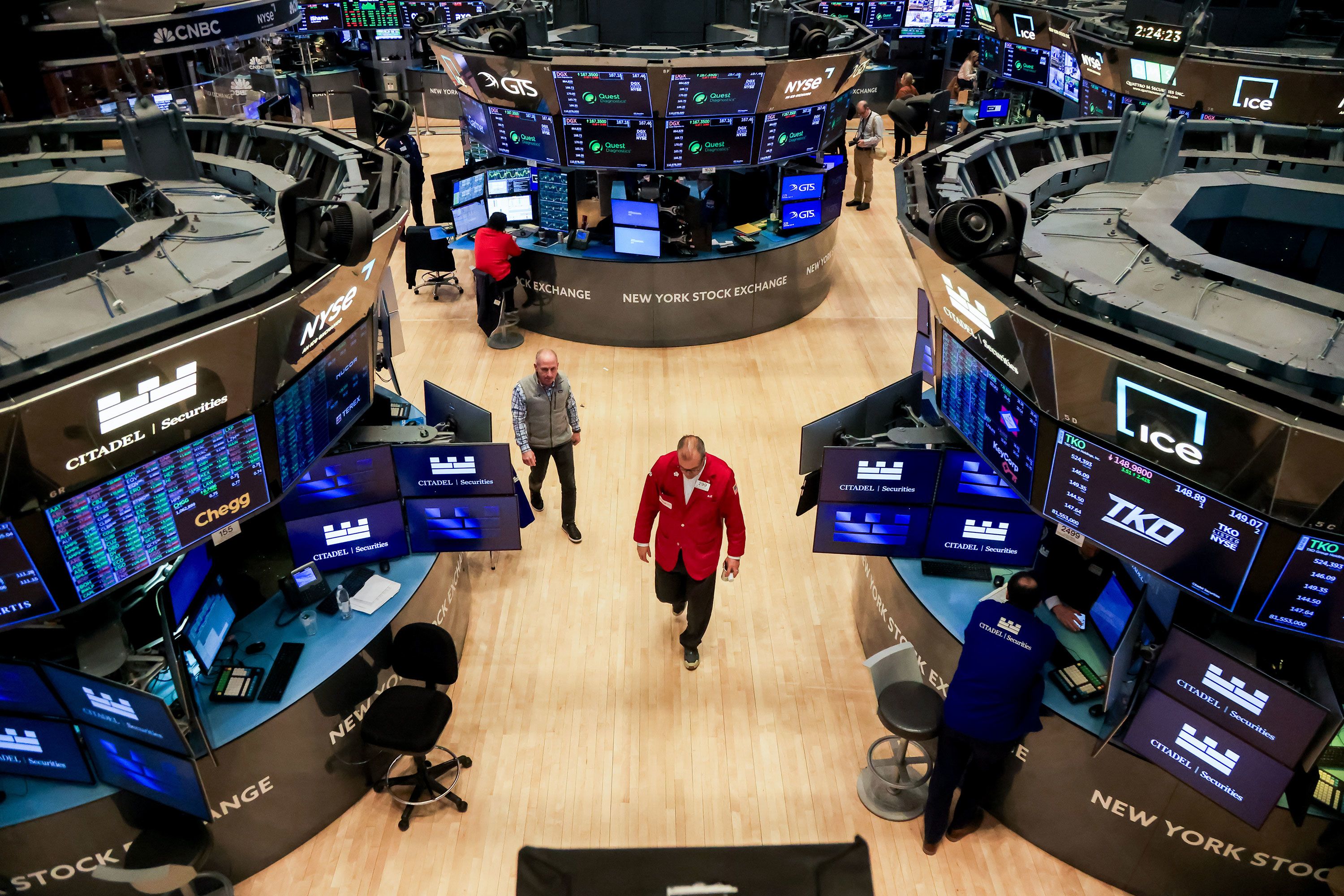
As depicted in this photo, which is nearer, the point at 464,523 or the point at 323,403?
the point at 323,403

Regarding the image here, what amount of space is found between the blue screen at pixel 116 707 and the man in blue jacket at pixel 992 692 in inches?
153

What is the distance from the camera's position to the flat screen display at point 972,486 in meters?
5.60

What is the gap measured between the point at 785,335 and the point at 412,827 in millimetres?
7633

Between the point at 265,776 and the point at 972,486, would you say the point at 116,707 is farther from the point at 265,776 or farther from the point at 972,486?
the point at 972,486

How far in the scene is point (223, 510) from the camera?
4469 millimetres

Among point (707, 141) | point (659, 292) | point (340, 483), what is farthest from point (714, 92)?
point (340, 483)

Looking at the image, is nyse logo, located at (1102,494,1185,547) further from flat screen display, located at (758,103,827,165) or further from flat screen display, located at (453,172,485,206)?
flat screen display, located at (453,172,485,206)

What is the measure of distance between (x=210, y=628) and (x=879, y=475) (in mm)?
4062

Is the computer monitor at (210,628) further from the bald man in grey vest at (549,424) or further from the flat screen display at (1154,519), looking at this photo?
the flat screen display at (1154,519)

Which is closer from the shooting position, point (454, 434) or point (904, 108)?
point (454, 434)

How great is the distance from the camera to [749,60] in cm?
949

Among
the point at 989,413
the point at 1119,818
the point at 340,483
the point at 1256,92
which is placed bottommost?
the point at 1119,818

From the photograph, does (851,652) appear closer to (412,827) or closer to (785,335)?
(412,827)

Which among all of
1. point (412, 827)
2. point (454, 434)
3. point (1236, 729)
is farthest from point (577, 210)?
point (1236, 729)
